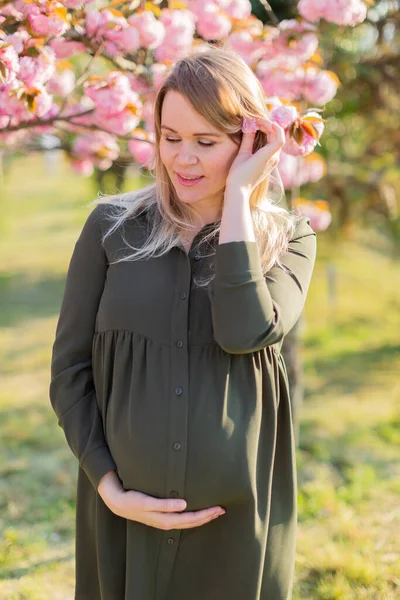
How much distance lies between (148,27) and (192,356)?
157 centimetres

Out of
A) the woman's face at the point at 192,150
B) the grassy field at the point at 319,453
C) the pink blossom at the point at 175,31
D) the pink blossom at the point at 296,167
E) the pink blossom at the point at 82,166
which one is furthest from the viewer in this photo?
the pink blossom at the point at 82,166

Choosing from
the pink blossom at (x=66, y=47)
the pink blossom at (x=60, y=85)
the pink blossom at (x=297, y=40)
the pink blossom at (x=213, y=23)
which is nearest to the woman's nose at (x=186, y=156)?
the pink blossom at (x=66, y=47)

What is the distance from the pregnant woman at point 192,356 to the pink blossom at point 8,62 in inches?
21.2

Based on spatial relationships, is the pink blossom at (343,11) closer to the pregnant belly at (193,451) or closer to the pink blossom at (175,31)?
the pink blossom at (175,31)

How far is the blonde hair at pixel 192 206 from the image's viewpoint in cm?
175

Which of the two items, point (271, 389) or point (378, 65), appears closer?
point (271, 389)

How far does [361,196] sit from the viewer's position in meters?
6.30

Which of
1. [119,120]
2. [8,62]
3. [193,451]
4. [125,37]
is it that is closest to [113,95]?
[119,120]

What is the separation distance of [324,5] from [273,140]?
1.62m

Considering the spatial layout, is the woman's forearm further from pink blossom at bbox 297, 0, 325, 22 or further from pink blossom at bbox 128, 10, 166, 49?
pink blossom at bbox 297, 0, 325, 22

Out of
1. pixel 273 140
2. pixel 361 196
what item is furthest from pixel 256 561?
pixel 361 196

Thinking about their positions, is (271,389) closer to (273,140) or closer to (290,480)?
(290,480)

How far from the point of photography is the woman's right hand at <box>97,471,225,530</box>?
5.73 feet

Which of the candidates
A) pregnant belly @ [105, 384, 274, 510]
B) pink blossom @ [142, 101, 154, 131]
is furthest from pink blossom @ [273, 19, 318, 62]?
pregnant belly @ [105, 384, 274, 510]
